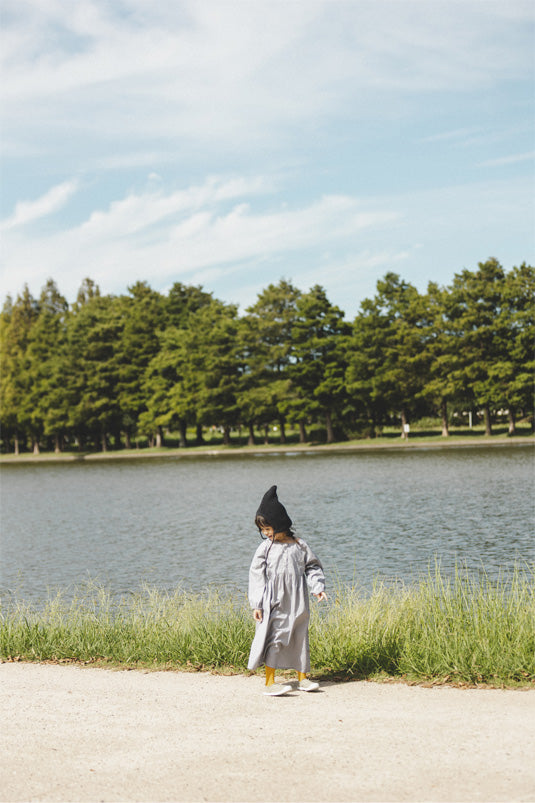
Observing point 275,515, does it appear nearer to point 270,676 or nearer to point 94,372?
point 270,676

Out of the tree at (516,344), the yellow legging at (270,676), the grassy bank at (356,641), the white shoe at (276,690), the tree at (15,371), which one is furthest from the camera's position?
the tree at (15,371)

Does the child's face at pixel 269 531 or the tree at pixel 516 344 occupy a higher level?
the tree at pixel 516 344

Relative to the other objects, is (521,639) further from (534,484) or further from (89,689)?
(534,484)

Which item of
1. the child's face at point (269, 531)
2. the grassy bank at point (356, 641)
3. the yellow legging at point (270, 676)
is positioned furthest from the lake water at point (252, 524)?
the child's face at point (269, 531)

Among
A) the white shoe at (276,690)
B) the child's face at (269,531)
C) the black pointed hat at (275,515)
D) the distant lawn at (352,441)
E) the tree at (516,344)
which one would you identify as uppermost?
the tree at (516,344)

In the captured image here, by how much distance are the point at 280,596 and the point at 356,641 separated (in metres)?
1.34

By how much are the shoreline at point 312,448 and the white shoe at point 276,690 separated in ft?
178

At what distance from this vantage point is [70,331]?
9262cm

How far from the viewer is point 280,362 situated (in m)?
76.4

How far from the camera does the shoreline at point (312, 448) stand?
6162 centimetres

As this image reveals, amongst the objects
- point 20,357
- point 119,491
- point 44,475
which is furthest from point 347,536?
point 20,357

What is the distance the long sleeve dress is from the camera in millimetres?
7641

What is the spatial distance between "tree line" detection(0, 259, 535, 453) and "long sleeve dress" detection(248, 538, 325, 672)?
188ft

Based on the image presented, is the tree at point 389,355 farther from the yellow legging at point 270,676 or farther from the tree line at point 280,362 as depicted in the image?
the yellow legging at point 270,676
